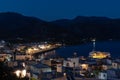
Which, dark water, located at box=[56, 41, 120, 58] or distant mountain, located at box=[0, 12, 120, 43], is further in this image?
distant mountain, located at box=[0, 12, 120, 43]

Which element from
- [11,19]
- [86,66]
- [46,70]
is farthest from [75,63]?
[11,19]

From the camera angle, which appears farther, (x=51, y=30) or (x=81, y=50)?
(x=51, y=30)

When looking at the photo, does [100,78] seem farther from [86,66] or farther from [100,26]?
[100,26]

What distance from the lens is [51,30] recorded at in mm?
71500

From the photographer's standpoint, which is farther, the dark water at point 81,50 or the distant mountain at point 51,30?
the distant mountain at point 51,30

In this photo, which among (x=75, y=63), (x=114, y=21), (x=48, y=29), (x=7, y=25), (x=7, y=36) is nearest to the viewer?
(x=75, y=63)

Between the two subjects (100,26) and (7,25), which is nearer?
(7,25)

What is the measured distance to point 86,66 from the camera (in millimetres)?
21234

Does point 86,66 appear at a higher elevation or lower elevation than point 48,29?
lower

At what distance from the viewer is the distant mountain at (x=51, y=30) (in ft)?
223

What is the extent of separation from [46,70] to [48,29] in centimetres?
Answer: 5298

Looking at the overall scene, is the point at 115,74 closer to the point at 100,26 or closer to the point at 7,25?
the point at 7,25

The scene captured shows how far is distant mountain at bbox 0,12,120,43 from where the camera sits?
67938 mm

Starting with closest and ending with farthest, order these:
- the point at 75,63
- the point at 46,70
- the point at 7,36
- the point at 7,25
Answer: the point at 46,70 < the point at 75,63 < the point at 7,36 < the point at 7,25
